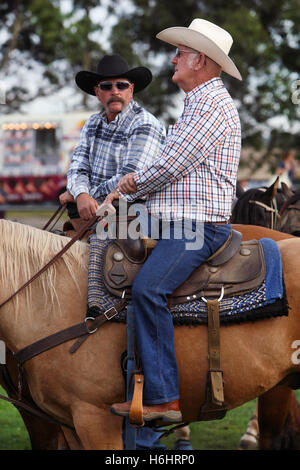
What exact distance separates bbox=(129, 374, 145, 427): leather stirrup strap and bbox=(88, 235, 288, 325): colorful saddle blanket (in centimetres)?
35

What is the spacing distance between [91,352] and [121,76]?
2.33 meters

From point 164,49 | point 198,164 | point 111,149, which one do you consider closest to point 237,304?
point 198,164

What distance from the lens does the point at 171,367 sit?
10.6ft

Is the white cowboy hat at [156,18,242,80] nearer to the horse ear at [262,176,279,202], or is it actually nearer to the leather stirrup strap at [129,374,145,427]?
the leather stirrup strap at [129,374,145,427]

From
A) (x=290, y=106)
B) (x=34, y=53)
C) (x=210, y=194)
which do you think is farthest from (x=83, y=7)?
(x=210, y=194)

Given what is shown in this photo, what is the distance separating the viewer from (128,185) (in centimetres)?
337

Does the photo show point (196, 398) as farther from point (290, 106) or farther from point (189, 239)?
point (290, 106)

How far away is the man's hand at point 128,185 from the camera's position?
336 cm

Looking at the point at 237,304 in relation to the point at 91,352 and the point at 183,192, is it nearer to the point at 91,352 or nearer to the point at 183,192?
the point at 183,192

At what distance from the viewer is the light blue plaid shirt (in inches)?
165

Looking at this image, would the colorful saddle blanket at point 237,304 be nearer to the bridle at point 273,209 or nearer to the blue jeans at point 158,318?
the blue jeans at point 158,318

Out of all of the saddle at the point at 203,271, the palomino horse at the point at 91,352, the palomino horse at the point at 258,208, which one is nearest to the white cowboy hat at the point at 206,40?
the saddle at the point at 203,271

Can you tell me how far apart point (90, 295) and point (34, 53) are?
23.2 m

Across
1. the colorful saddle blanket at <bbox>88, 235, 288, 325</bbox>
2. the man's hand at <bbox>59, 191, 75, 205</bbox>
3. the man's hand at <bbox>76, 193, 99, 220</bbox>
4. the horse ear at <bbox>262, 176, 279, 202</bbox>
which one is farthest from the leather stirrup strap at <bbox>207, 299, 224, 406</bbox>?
the horse ear at <bbox>262, 176, 279, 202</bbox>
